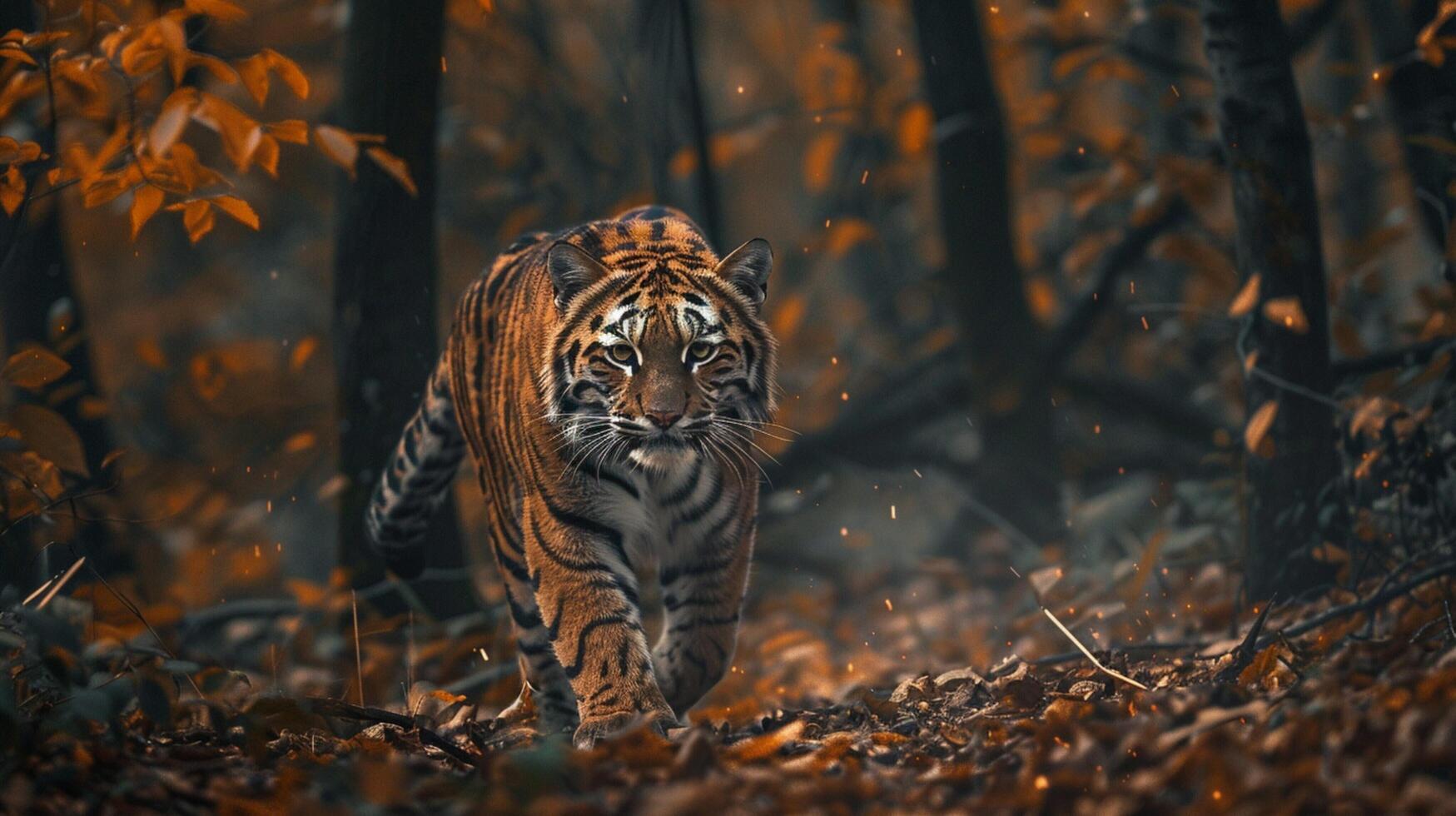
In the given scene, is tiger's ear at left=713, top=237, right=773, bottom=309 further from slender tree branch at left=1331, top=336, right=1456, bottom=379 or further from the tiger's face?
slender tree branch at left=1331, top=336, right=1456, bottom=379

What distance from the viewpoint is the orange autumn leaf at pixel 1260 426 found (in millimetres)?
5228

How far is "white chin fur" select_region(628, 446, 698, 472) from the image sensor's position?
479 cm

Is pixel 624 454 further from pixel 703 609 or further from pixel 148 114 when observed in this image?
pixel 148 114

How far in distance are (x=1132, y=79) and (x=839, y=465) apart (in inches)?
134

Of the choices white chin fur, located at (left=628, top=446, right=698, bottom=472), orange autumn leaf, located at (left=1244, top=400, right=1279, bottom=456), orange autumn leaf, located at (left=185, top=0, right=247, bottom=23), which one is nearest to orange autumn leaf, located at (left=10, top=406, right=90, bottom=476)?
orange autumn leaf, located at (left=185, top=0, right=247, bottom=23)

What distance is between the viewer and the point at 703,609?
5.16 m

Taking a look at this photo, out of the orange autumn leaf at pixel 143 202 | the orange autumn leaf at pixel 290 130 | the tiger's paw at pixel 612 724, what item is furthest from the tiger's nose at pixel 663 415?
the orange autumn leaf at pixel 143 202

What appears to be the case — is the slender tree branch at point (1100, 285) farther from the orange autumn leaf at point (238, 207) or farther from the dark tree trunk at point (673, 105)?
the orange autumn leaf at point (238, 207)

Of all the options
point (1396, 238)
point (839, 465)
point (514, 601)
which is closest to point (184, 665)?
point (514, 601)

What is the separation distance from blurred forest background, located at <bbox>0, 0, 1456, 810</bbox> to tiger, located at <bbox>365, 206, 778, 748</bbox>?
0.55m

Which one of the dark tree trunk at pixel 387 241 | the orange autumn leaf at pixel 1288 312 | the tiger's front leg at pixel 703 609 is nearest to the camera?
the tiger's front leg at pixel 703 609

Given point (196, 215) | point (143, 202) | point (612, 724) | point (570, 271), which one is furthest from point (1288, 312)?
point (143, 202)

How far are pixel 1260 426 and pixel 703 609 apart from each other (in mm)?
2246

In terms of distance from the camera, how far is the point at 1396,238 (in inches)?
249
